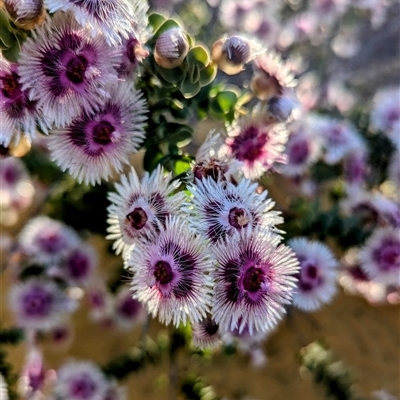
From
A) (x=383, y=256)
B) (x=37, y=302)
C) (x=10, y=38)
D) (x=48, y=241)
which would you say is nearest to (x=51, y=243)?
(x=48, y=241)

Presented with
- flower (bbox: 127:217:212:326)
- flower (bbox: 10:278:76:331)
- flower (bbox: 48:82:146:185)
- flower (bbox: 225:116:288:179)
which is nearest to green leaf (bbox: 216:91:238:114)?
flower (bbox: 225:116:288:179)

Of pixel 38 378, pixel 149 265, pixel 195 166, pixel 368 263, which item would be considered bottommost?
pixel 38 378

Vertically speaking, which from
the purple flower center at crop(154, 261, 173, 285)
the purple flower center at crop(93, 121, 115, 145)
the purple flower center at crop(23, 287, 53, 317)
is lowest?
the purple flower center at crop(23, 287, 53, 317)

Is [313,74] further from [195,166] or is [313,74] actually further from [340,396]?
[195,166]

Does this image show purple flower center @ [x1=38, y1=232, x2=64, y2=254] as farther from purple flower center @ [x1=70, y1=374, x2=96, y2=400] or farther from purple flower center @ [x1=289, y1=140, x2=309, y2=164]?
purple flower center @ [x1=289, y1=140, x2=309, y2=164]

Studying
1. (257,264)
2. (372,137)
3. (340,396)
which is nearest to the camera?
(257,264)

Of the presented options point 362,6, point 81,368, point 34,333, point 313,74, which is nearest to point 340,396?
point 81,368
